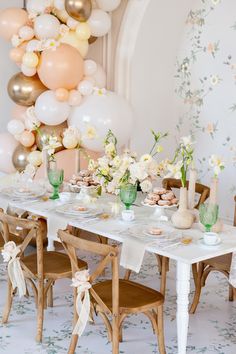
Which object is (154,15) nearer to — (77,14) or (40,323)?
(77,14)

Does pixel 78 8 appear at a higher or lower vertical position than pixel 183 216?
higher

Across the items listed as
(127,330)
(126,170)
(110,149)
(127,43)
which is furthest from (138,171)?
(127,43)

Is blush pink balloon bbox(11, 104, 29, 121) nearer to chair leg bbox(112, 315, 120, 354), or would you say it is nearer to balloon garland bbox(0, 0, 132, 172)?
balloon garland bbox(0, 0, 132, 172)

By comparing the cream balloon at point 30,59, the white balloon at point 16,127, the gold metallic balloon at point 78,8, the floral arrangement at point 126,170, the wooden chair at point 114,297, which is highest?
the gold metallic balloon at point 78,8

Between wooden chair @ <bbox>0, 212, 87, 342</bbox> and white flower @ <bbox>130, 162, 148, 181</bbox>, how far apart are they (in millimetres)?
598

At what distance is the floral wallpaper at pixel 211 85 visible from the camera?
564cm

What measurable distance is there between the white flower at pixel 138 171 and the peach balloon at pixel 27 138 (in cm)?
186

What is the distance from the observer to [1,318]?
12.9ft

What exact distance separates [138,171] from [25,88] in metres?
1.98

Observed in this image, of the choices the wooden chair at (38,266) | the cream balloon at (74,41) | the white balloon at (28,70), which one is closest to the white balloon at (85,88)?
the cream balloon at (74,41)

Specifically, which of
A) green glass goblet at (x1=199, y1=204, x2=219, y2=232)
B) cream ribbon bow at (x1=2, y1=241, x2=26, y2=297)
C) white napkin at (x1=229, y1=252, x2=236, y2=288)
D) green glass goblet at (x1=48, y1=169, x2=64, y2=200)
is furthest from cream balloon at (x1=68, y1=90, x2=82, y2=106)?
white napkin at (x1=229, y1=252, x2=236, y2=288)

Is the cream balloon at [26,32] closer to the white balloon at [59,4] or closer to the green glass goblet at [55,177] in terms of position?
the white balloon at [59,4]

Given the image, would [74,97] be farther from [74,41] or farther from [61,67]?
[74,41]

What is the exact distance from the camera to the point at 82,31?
5199 mm
